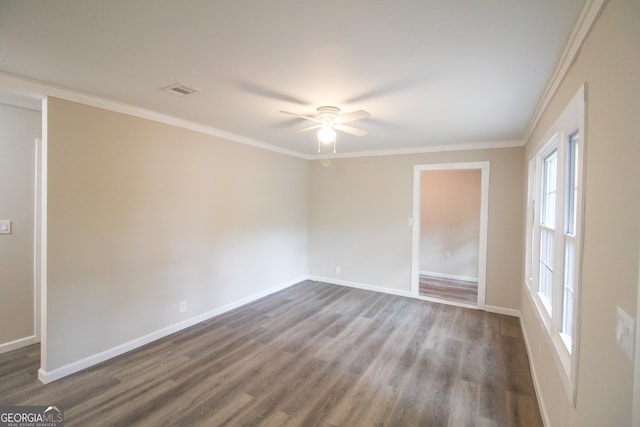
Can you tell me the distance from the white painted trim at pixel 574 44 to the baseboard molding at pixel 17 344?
5.10 m

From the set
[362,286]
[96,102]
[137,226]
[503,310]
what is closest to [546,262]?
[503,310]

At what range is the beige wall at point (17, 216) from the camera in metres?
2.77

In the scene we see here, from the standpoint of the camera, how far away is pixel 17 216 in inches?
112

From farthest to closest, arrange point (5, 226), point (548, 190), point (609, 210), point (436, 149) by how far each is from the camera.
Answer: point (436, 149), point (5, 226), point (548, 190), point (609, 210)

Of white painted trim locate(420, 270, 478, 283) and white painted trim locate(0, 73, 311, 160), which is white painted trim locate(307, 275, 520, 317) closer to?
white painted trim locate(420, 270, 478, 283)

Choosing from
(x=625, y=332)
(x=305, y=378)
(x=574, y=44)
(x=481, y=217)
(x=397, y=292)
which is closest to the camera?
(x=625, y=332)

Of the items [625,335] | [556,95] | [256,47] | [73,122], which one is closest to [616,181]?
[625,335]

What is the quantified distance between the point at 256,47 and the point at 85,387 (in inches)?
117

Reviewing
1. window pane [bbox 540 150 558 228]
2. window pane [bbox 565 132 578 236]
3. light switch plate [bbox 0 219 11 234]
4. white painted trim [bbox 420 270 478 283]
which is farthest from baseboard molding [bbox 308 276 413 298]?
light switch plate [bbox 0 219 11 234]

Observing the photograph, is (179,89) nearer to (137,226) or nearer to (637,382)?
(137,226)

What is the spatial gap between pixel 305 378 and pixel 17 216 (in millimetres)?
3345

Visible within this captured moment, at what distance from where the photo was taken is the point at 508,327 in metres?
3.60

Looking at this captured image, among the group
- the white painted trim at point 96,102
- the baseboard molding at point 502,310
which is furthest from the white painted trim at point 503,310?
the white painted trim at point 96,102

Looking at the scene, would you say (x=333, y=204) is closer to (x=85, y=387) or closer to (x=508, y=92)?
(x=508, y=92)
